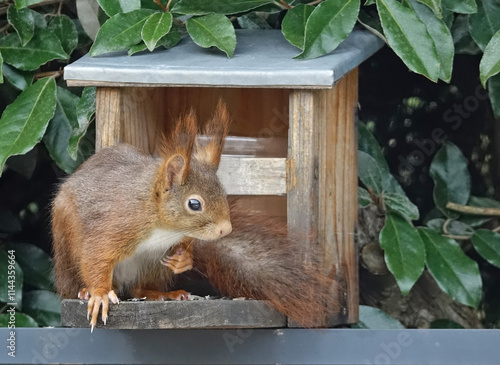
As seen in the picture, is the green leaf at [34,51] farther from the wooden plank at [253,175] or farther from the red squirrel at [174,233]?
the wooden plank at [253,175]

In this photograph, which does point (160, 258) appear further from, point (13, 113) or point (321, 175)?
point (13, 113)

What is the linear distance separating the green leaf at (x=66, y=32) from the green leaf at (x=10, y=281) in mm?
524

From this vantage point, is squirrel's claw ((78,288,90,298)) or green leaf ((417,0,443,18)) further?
green leaf ((417,0,443,18))

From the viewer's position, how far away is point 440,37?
81.3 inches

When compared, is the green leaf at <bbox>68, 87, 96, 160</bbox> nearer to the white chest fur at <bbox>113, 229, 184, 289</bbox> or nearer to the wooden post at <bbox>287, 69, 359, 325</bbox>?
the white chest fur at <bbox>113, 229, 184, 289</bbox>

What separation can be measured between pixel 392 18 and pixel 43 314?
115 centimetres

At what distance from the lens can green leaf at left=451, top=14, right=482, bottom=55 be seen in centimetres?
247

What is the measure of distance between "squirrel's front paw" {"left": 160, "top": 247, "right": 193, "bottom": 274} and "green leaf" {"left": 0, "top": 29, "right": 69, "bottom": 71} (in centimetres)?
64

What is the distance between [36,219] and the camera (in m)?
2.78

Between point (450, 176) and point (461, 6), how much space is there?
514 millimetres

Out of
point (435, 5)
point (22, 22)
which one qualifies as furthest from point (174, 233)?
point (22, 22)

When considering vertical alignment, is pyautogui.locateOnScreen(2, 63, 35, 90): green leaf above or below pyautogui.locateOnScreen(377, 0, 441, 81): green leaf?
below

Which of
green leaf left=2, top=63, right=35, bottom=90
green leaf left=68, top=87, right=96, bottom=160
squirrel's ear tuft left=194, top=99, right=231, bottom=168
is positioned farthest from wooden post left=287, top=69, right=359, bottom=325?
green leaf left=2, top=63, right=35, bottom=90

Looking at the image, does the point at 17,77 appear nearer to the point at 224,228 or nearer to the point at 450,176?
the point at 224,228
